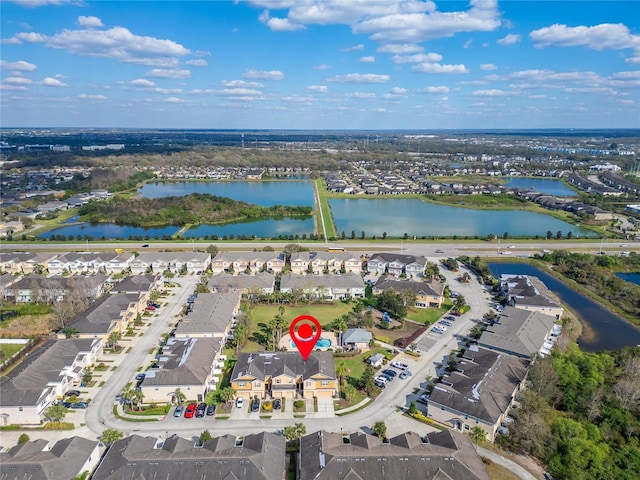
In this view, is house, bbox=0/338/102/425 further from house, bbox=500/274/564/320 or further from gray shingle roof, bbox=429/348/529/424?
house, bbox=500/274/564/320

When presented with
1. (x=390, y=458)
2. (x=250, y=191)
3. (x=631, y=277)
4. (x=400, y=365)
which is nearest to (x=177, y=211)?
(x=250, y=191)

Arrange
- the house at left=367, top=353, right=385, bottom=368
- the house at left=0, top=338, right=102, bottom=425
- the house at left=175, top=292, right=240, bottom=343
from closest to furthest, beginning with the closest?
the house at left=0, top=338, right=102, bottom=425, the house at left=367, top=353, right=385, bottom=368, the house at left=175, top=292, right=240, bottom=343

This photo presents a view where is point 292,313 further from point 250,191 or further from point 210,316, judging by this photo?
point 250,191

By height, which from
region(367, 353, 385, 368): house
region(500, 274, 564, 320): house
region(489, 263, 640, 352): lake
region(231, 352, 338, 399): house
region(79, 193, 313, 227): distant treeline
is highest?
region(79, 193, 313, 227): distant treeline

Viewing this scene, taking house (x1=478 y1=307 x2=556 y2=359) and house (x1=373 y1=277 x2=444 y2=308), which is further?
house (x1=373 y1=277 x2=444 y2=308)

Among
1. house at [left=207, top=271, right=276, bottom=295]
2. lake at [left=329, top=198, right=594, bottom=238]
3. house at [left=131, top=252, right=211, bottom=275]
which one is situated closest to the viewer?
house at [left=207, top=271, right=276, bottom=295]

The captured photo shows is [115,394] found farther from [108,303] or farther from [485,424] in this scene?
[485,424]

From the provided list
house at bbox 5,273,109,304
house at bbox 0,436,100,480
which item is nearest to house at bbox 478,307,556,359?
house at bbox 0,436,100,480

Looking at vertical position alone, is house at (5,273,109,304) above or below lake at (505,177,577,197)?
below
